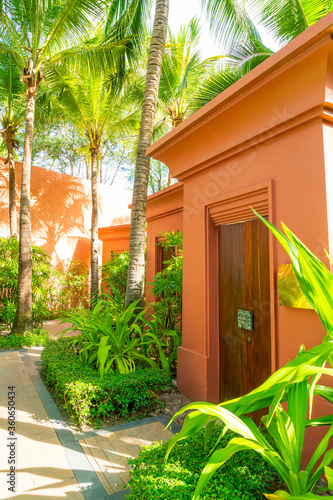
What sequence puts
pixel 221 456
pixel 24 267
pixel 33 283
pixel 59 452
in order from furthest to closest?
pixel 33 283 < pixel 24 267 < pixel 59 452 < pixel 221 456

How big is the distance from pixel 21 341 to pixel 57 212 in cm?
601

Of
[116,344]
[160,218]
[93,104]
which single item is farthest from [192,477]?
[93,104]

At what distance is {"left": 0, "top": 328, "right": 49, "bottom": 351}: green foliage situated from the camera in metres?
6.88

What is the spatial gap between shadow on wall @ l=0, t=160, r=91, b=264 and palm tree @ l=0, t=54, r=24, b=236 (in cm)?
78

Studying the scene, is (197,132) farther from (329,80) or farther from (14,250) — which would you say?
(14,250)

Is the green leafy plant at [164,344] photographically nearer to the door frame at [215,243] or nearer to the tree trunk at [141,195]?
the tree trunk at [141,195]

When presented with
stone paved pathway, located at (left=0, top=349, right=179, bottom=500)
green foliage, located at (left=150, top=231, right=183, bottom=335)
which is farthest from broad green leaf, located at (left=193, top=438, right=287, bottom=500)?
green foliage, located at (left=150, top=231, right=183, bottom=335)

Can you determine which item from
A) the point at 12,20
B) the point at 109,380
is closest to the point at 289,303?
the point at 109,380

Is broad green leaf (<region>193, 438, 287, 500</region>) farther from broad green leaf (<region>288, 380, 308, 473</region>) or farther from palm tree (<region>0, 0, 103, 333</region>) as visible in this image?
palm tree (<region>0, 0, 103, 333</region>)

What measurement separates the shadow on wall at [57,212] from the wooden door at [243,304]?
9.02 metres

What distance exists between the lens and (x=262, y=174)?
10.4 feet

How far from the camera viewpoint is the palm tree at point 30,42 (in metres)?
7.12

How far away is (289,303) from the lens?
267cm

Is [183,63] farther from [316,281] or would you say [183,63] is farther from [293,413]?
[293,413]
